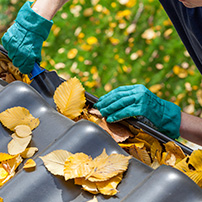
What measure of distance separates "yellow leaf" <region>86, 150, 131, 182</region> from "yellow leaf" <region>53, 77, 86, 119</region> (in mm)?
415

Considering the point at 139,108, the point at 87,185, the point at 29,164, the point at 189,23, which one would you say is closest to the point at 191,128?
the point at 139,108

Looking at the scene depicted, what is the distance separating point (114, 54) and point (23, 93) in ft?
5.34

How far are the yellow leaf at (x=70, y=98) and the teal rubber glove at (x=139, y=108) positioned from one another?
0.29 ft

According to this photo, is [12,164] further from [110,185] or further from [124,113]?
[124,113]

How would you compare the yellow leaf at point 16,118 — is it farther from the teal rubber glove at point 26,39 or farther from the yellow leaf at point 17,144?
the teal rubber glove at point 26,39

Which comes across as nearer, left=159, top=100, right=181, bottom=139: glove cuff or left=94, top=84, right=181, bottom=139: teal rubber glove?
left=94, top=84, right=181, bottom=139: teal rubber glove

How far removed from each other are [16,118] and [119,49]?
1.78 m

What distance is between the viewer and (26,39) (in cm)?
158

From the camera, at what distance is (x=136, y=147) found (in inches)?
47.9

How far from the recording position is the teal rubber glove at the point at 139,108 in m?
1.36

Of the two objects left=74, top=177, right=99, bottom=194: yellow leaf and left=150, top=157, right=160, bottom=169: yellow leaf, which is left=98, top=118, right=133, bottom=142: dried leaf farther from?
left=74, top=177, right=99, bottom=194: yellow leaf

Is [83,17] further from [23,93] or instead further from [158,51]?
[23,93]

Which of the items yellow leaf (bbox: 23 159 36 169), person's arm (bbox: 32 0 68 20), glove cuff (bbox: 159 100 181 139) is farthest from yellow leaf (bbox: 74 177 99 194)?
A: person's arm (bbox: 32 0 68 20)

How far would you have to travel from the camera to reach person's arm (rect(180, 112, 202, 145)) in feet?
4.97
